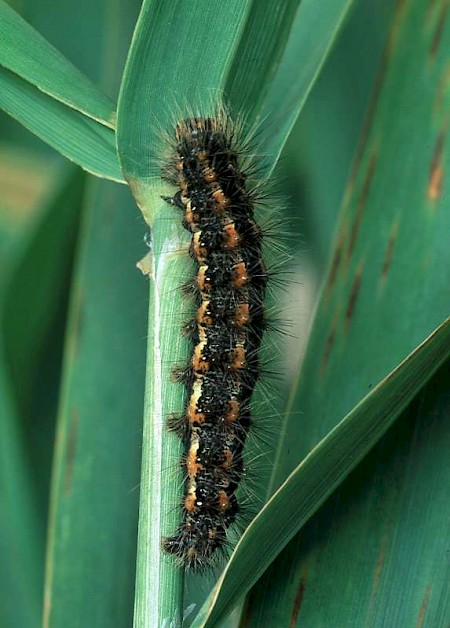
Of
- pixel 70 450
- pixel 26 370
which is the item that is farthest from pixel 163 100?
pixel 26 370

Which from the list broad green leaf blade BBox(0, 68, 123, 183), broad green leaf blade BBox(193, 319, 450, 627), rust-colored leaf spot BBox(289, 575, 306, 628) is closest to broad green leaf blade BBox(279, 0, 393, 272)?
broad green leaf blade BBox(0, 68, 123, 183)

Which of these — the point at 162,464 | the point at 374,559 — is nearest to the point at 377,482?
the point at 374,559

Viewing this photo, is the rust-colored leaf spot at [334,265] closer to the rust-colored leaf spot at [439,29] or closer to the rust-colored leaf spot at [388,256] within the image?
the rust-colored leaf spot at [388,256]

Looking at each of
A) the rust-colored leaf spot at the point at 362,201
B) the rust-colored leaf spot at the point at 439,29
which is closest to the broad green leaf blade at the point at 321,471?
the rust-colored leaf spot at the point at 362,201

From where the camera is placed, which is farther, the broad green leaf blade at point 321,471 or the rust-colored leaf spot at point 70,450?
the rust-colored leaf spot at point 70,450

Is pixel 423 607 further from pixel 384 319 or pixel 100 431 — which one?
pixel 100 431

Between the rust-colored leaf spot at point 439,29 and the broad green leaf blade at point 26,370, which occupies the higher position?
the rust-colored leaf spot at point 439,29

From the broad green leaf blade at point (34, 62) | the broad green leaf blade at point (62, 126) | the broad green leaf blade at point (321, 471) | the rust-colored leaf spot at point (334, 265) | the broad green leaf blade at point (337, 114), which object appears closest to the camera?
the broad green leaf blade at point (321, 471)
